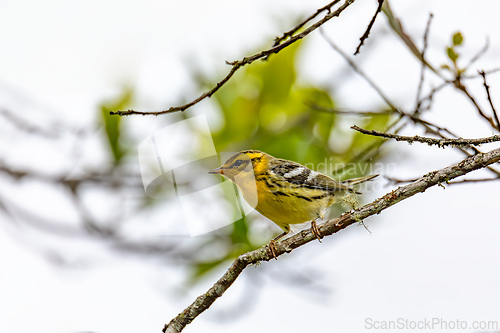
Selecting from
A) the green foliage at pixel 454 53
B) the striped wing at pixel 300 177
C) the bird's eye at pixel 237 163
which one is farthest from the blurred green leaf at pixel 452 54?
the bird's eye at pixel 237 163

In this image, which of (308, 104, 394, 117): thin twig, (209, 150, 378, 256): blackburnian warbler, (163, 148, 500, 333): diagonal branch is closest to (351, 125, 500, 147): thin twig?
(163, 148, 500, 333): diagonal branch

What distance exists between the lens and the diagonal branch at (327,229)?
2.13 m

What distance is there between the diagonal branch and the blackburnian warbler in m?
0.99

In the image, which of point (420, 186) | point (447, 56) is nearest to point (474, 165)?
point (420, 186)

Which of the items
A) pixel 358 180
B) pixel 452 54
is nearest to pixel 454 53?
pixel 452 54

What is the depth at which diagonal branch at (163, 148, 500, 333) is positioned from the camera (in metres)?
2.13

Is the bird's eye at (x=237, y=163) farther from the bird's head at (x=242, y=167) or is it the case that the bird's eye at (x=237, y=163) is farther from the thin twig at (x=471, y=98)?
the thin twig at (x=471, y=98)

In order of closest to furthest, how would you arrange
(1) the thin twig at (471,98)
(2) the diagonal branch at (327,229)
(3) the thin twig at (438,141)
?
(3) the thin twig at (438,141) < (2) the diagonal branch at (327,229) < (1) the thin twig at (471,98)

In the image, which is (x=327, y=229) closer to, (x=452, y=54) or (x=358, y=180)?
(x=452, y=54)

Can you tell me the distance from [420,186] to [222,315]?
2.20 metres

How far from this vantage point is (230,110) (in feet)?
11.7

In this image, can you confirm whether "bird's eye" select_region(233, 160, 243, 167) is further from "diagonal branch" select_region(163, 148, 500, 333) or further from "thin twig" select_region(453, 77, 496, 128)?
"thin twig" select_region(453, 77, 496, 128)

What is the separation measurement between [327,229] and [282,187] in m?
1.37

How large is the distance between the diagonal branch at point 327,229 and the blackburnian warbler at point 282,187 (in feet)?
3.24
